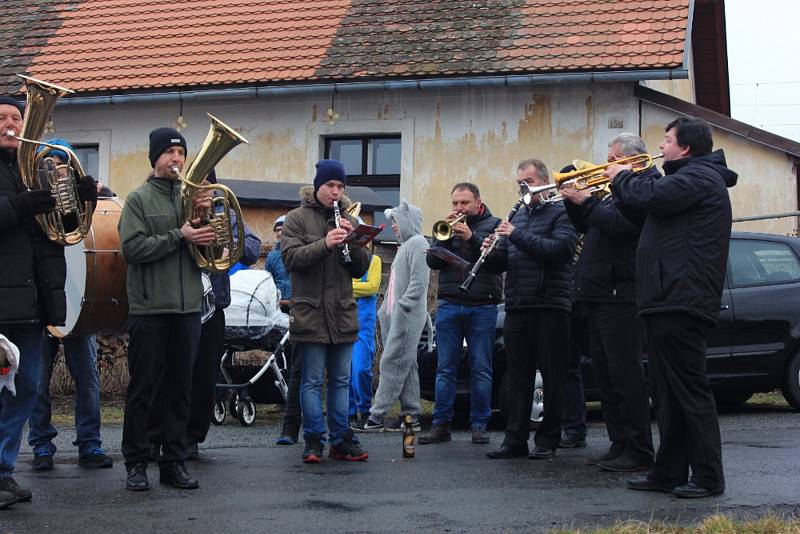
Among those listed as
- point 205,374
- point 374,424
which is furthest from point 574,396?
point 205,374

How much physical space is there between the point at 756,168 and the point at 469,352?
856 cm

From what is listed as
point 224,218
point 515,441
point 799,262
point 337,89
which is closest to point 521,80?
point 337,89

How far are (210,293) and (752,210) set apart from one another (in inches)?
419

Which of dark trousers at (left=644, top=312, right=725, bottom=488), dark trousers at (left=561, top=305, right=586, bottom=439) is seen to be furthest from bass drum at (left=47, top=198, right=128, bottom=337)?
dark trousers at (left=561, top=305, right=586, bottom=439)

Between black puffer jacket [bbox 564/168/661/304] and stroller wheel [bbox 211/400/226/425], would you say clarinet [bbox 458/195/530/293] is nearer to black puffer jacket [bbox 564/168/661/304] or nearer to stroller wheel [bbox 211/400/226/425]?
black puffer jacket [bbox 564/168/661/304]

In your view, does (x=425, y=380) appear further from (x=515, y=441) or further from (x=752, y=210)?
(x=752, y=210)

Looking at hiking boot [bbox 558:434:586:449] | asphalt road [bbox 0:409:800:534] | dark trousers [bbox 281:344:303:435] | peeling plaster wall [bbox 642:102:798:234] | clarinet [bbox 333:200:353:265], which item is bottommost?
asphalt road [bbox 0:409:800:534]

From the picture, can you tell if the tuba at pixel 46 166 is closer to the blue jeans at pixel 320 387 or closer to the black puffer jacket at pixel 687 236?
the blue jeans at pixel 320 387

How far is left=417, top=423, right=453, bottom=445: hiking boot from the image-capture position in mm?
9703

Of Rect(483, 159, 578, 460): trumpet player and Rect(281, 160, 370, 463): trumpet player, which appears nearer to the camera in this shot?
Rect(281, 160, 370, 463): trumpet player

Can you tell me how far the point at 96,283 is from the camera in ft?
24.8

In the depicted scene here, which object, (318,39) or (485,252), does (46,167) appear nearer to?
(485,252)

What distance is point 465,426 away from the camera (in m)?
11.4

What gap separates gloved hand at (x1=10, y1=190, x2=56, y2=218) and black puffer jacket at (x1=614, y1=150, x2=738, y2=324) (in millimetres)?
3158
